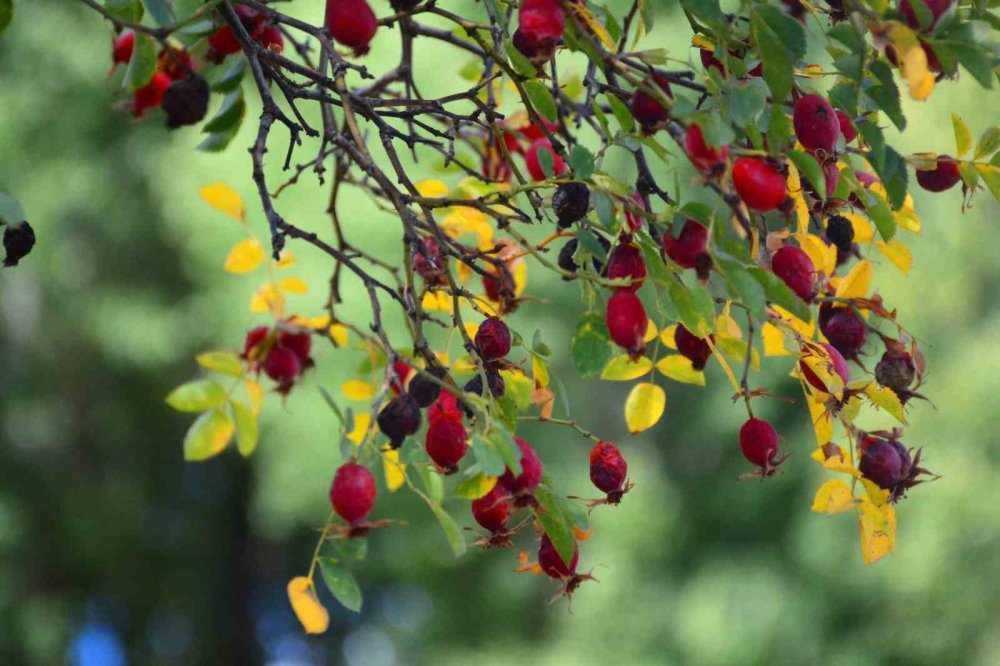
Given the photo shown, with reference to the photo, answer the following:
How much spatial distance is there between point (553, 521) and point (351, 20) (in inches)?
13.0

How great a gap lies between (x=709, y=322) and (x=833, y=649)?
3323mm

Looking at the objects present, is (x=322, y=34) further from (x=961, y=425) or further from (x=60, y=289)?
(x=60, y=289)

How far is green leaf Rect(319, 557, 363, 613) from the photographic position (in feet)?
2.67

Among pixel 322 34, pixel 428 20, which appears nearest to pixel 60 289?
pixel 428 20

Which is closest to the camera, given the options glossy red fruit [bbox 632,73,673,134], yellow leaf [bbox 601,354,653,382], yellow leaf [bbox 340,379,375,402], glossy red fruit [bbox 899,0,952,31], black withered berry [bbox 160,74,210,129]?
glossy red fruit [bbox 899,0,952,31]

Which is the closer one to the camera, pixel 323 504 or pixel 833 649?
pixel 833 649

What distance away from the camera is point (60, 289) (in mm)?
5387

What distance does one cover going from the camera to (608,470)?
2.60 ft

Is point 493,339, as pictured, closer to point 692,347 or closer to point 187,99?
point 692,347

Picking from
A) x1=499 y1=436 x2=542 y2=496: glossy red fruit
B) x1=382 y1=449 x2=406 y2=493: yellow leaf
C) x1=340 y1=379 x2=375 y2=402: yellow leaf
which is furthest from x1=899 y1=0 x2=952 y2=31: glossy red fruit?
x1=340 y1=379 x2=375 y2=402: yellow leaf

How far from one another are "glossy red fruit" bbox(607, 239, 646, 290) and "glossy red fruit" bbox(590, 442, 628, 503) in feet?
0.43

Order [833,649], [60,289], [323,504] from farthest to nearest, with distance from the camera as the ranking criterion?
[60,289], [323,504], [833,649]

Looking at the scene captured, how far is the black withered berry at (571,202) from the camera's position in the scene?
719 mm

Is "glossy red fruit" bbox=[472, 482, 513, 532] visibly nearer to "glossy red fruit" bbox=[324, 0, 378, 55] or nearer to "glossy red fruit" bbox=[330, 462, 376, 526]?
"glossy red fruit" bbox=[330, 462, 376, 526]
